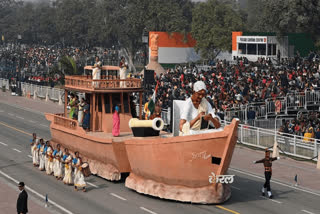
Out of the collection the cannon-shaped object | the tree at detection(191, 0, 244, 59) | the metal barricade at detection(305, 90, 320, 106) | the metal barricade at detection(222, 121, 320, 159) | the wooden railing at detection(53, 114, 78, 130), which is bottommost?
the metal barricade at detection(222, 121, 320, 159)

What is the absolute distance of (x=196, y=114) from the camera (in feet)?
70.6

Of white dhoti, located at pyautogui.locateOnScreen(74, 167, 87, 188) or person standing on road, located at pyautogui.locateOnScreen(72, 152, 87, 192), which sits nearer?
person standing on road, located at pyautogui.locateOnScreen(72, 152, 87, 192)

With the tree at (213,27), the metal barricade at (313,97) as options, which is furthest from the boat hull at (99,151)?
the tree at (213,27)

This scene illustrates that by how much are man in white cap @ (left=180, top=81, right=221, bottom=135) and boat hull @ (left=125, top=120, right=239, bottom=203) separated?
0.64 m

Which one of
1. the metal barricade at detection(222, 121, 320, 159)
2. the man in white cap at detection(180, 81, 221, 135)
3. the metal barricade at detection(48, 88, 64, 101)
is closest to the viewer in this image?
the man in white cap at detection(180, 81, 221, 135)

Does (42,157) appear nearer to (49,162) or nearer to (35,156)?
(49,162)

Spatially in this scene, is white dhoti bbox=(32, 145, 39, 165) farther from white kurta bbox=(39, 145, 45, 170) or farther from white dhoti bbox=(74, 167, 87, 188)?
white dhoti bbox=(74, 167, 87, 188)

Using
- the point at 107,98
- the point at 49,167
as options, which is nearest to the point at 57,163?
the point at 49,167

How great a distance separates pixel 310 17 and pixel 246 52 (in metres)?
7.16

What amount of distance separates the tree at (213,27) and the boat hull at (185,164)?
56677 millimetres

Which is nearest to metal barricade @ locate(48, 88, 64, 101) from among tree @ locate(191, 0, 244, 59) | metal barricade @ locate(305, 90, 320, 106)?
metal barricade @ locate(305, 90, 320, 106)

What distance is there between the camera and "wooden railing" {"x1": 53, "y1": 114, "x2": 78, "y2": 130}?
27534 millimetres

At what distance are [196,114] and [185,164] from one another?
5.81 ft

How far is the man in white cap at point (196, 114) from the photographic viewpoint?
21172 mm
